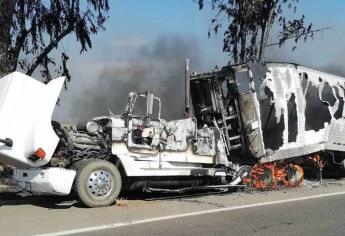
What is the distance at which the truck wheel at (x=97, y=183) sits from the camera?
9742mm

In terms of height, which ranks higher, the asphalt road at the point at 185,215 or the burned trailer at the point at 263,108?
the burned trailer at the point at 263,108

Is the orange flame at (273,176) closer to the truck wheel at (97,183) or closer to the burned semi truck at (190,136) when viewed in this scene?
the burned semi truck at (190,136)

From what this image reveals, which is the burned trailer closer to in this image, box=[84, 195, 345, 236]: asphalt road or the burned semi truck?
the burned semi truck

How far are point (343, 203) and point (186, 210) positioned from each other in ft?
9.14

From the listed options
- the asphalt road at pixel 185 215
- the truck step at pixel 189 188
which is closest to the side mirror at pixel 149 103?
the truck step at pixel 189 188

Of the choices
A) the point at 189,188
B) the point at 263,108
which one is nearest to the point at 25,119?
the point at 189,188

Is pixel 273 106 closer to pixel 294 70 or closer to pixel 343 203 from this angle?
pixel 294 70

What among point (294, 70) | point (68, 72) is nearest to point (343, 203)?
point (294, 70)

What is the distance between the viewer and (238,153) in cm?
1259

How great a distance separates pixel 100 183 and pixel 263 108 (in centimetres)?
404

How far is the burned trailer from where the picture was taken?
1223cm

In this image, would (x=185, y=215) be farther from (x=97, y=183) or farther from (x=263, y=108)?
(x=263, y=108)

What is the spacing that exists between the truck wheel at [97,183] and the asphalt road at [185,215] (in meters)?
0.18

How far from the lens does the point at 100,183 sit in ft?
32.7
